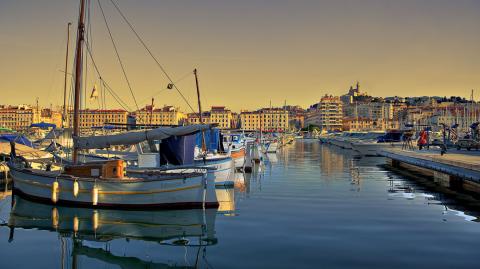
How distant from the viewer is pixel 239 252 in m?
11.6

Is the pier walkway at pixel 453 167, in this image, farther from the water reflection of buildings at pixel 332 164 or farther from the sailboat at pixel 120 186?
the sailboat at pixel 120 186

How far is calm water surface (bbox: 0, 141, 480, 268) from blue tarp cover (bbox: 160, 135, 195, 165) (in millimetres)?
2826

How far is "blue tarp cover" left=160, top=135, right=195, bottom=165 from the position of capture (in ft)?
70.0

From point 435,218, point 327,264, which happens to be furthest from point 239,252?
point 435,218

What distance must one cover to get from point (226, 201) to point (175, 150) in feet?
10.9

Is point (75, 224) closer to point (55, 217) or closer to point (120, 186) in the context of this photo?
point (55, 217)

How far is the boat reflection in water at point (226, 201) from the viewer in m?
17.9

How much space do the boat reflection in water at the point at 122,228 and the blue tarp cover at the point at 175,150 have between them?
13.8 ft

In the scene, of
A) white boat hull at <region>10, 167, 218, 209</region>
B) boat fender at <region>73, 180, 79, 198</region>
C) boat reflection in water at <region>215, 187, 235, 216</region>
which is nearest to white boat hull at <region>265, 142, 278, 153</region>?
boat reflection in water at <region>215, 187, 235, 216</region>

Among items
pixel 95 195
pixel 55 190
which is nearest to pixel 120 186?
pixel 95 195

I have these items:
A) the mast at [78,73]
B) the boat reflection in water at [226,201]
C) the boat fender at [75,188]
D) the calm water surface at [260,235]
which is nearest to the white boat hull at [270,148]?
the boat reflection in water at [226,201]

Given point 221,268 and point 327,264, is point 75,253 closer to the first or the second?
point 221,268

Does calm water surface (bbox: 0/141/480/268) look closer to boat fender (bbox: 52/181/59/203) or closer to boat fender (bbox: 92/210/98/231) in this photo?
boat fender (bbox: 92/210/98/231)

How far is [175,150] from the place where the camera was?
21.4 meters
